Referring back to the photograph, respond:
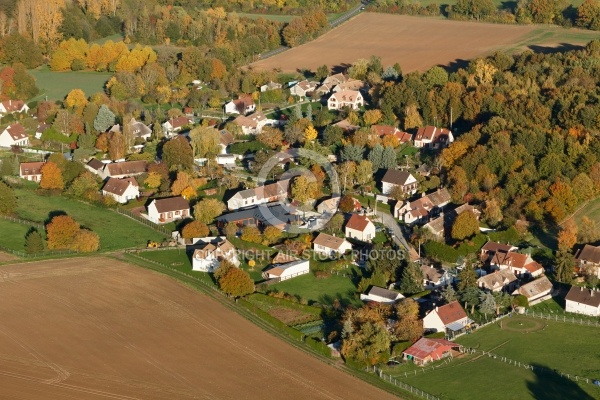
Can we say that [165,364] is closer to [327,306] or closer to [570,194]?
[327,306]

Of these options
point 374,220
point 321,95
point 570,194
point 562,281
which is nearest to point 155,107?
point 321,95

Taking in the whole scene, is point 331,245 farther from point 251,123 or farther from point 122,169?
point 251,123

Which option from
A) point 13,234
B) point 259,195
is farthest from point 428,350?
point 13,234

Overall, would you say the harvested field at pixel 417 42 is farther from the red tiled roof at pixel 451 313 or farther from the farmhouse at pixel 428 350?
the farmhouse at pixel 428 350

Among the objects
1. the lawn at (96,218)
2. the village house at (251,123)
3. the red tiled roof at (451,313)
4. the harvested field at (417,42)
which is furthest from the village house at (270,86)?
the red tiled roof at (451,313)

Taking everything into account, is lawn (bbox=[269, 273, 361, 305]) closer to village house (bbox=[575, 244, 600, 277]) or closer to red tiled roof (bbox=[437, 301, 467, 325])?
red tiled roof (bbox=[437, 301, 467, 325])
